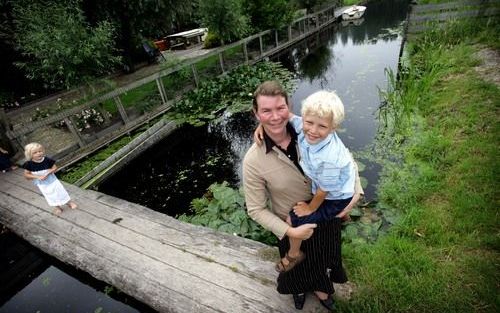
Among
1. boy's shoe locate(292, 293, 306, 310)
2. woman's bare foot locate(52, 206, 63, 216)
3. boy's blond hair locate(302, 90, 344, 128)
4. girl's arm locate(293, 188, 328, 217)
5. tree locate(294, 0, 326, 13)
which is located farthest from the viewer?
tree locate(294, 0, 326, 13)

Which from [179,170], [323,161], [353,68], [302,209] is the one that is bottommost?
[353,68]

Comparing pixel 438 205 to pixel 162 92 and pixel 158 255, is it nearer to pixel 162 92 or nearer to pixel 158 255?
pixel 158 255

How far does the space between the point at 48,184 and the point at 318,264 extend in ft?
13.6

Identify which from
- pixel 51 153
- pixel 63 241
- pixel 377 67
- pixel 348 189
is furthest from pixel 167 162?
pixel 377 67

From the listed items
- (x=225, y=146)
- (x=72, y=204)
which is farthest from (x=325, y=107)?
(x=225, y=146)

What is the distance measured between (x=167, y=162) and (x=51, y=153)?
107 inches

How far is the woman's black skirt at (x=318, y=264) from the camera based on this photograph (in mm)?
2041

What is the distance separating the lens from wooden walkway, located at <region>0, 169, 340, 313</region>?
2.63 m

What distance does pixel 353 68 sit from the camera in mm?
11242

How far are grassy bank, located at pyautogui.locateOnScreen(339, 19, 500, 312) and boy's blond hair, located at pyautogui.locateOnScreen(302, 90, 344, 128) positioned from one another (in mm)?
1659

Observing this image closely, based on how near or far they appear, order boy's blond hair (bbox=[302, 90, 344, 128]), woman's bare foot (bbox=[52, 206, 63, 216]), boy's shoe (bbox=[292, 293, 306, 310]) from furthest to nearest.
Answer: woman's bare foot (bbox=[52, 206, 63, 216]) → boy's shoe (bbox=[292, 293, 306, 310]) → boy's blond hair (bbox=[302, 90, 344, 128])

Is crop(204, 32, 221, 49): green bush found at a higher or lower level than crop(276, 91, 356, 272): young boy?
lower

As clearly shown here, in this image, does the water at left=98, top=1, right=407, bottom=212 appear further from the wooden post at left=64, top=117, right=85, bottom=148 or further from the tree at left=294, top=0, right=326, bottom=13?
the tree at left=294, top=0, right=326, bottom=13

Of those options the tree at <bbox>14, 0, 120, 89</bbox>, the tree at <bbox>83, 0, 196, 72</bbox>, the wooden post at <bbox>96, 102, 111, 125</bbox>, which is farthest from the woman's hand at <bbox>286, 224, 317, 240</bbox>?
the tree at <bbox>83, 0, 196, 72</bbox>
